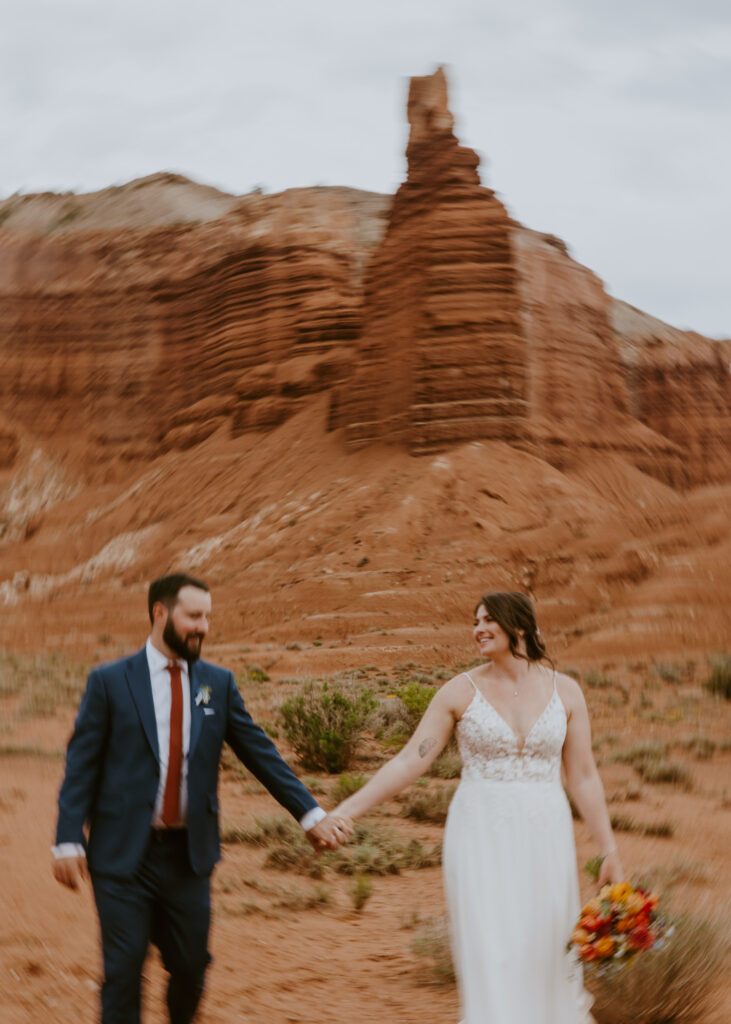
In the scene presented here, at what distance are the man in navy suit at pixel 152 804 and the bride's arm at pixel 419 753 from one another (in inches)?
22.8

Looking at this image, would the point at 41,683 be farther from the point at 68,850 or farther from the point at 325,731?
the point at 68,850

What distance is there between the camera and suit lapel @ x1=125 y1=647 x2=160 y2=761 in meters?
3.76

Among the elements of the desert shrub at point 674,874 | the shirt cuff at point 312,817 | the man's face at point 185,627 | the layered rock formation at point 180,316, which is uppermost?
the layered rock formation at point 180,316

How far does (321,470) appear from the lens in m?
41.1

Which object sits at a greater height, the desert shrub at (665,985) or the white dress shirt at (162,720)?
the white dress shirt at (162,720)

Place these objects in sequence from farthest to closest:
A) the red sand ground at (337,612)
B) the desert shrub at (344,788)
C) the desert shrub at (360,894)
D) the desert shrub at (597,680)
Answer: the desert shrub at (597,680)
the desert shrub at (344,788)
the desert shrub at (360,894)
the red sand ground at (337,612)

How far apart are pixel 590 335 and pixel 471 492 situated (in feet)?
62.1

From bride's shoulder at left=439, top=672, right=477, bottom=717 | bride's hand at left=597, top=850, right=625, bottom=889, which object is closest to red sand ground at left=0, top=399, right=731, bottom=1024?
bride's hand at left=597, top=850, right=625, bottom=889

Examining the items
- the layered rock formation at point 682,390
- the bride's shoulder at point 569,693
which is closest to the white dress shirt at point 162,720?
the bride's shoulder at point 569,693

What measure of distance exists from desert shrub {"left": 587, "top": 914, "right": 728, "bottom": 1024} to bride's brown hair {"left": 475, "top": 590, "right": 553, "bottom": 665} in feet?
5.19

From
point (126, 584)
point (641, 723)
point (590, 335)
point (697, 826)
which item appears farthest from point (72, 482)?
point (697, 826)

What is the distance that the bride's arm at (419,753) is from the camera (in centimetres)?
407

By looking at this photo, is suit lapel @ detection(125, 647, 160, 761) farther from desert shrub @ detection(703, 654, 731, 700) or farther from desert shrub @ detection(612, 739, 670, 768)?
desert shrub @ detection(703, 654, 731, 700)

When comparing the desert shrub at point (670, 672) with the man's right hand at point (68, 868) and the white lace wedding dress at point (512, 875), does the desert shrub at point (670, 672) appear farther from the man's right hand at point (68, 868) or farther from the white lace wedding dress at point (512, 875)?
the man's right hand at point (68, 868)
